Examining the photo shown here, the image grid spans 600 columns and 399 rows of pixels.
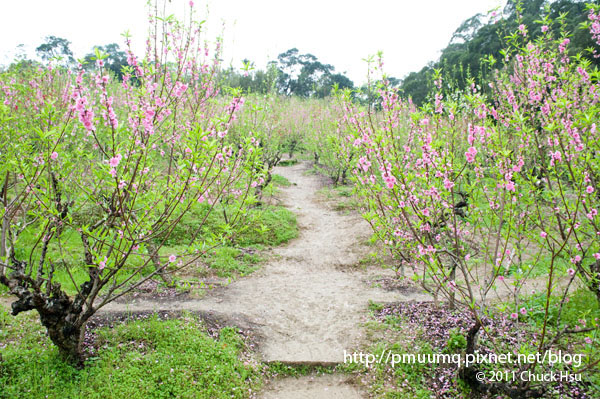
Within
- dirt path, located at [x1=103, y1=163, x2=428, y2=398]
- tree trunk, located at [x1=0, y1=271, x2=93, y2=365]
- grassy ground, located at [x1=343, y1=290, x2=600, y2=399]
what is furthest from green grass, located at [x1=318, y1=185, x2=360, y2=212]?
tree trunk, located at [x1=0, y1=271, x2=93, y2=365]

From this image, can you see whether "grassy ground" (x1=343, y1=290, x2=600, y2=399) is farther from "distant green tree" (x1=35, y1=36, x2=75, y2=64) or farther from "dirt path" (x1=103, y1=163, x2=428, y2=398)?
"distant green tree" (x1=35, y1=36, x2=75, y2=64)

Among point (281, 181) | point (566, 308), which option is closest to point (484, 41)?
point (281, 181)

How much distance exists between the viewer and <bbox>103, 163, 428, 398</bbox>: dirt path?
4629mm

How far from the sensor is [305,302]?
6027mm

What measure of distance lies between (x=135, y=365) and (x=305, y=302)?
2894 millimetres

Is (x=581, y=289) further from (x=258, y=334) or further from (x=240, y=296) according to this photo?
(x=240, y=296)

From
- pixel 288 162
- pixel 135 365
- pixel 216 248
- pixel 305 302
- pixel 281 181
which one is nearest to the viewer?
pixel 135 365

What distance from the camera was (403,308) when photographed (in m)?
5.57

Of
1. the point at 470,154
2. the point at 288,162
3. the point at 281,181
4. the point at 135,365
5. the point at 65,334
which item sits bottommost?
the point at 135,365

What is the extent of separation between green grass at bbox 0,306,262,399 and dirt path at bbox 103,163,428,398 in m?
0.54

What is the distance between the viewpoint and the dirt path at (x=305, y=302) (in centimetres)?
463

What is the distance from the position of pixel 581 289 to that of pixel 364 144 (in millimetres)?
4064

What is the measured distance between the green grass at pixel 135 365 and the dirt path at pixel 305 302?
54 centimetres

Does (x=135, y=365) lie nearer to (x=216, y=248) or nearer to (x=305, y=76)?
(x=216, y=248)
